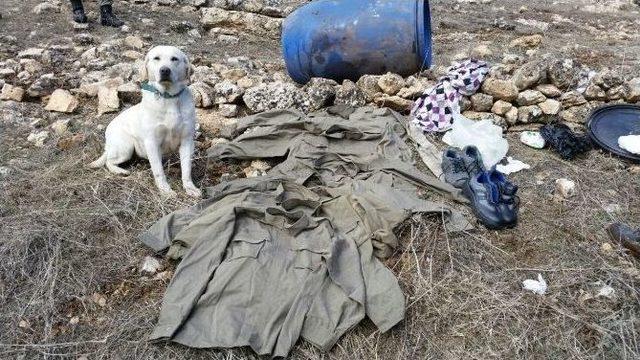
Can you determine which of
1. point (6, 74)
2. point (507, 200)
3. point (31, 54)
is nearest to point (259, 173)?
point (507, 200)

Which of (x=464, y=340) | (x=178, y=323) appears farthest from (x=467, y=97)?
(x=178, y=323)

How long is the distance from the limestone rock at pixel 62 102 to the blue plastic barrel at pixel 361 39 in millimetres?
1838

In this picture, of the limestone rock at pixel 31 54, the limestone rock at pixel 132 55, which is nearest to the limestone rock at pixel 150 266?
the limestone rock at pixel 132 55

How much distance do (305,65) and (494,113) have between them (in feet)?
5.44

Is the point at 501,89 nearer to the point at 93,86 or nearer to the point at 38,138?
the point at 93,86

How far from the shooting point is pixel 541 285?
2.39 m

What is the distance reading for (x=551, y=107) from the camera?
388cm

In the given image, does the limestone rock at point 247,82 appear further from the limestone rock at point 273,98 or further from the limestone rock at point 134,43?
the limestone rock at point 134,43

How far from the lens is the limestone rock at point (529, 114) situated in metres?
3.88

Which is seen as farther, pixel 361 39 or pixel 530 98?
pixel 361 39

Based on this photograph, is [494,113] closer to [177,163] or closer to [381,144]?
[381,144]

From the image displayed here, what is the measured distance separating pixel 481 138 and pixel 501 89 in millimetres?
569

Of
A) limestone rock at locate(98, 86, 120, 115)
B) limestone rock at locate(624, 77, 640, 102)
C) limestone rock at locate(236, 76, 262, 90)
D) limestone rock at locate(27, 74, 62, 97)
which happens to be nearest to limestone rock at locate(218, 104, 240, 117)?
limestone rock at locate(236, 76, 262, 90)

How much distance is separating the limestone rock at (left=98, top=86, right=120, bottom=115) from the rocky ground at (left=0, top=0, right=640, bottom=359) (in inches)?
0.5
